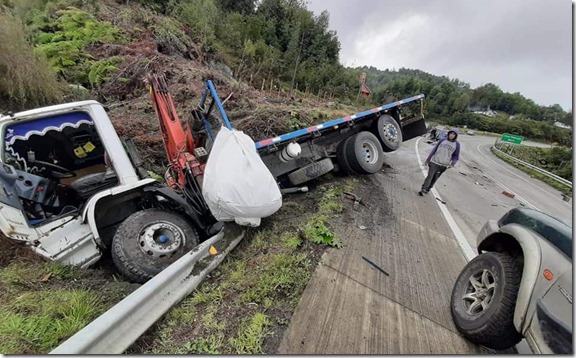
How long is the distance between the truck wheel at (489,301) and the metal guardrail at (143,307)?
2351 mm

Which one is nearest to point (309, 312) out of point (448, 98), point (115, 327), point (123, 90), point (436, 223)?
point (115, 327)

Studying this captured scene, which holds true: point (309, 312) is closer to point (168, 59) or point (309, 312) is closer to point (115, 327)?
point (115, 327)

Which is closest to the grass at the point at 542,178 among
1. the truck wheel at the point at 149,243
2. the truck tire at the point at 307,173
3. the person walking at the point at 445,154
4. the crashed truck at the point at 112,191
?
the person walking at the point at 445,154

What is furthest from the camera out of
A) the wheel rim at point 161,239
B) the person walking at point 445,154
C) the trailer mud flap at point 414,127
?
the trailer mud flap at point 414,127

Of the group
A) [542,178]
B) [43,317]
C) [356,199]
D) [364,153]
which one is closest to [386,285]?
[356,199]

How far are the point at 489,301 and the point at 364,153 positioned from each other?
12.3 ft

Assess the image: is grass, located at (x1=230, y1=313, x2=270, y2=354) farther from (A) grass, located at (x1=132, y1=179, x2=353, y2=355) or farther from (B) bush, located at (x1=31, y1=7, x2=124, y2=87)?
(B) bush, located at (x1=31, y1=7, x2=124, y2=87)

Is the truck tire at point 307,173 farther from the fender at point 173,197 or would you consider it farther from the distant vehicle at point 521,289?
the distant vehicle at point 521,289

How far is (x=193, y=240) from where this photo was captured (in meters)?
3.40

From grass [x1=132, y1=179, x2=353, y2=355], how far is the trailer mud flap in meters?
4.75

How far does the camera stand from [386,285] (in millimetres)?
3100

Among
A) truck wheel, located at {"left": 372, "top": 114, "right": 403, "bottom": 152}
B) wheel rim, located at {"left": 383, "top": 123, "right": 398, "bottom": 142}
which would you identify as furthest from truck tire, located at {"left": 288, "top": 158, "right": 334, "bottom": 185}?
wheel rim, located at {"left": 383, "top": 123, "right": 398, "bottom": 142}

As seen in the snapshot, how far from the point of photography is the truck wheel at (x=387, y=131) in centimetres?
641

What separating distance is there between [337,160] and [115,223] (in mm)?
4018
